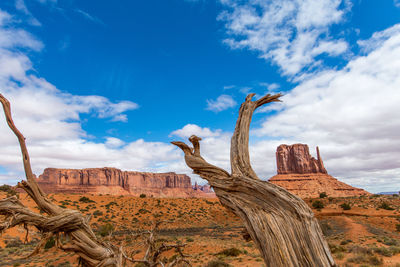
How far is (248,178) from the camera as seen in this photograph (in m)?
2.71

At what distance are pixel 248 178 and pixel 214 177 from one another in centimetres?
57

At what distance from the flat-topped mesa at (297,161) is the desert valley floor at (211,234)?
233 feet

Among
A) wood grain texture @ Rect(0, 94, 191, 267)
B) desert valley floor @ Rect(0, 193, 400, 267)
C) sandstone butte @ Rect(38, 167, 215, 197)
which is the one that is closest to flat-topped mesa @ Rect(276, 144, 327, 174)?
sandstone butte @ Rect(38, 167, 215, 197)

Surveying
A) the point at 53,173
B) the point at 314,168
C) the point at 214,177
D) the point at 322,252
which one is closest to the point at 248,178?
the point at 214,177

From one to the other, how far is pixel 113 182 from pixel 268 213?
134 meters

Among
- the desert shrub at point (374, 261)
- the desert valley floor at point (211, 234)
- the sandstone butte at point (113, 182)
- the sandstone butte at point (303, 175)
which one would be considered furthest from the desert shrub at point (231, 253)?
the sandstone butte at point (113, 182)

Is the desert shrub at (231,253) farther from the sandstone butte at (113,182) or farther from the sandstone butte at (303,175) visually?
the sandstone butte at (113,182)

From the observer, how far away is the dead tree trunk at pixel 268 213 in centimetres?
218

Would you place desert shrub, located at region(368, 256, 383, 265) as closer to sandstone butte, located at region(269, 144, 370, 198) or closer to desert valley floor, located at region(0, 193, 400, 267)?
desert valley floor, located at region(0, 193, 400, 267)

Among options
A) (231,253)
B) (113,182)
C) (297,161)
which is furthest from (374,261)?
(113,182)

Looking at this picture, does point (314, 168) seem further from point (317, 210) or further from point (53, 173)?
point (53, 173)

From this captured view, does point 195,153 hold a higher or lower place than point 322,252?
higher

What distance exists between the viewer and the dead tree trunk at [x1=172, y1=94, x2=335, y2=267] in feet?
7.15

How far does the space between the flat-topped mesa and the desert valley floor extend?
70974 millimetres
